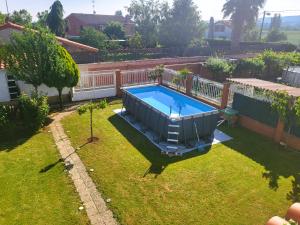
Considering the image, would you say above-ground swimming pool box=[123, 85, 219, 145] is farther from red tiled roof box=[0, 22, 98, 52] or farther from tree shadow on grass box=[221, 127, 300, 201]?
red tiled roof box=[0, 22, 98, 52]

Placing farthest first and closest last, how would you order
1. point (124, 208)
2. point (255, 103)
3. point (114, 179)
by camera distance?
point (255, 103) < point (114, 179) < point (124, 208)

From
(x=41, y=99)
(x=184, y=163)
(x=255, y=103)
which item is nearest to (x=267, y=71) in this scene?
(x=255, y=103)

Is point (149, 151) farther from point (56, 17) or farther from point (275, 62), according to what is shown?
point (56, 17)

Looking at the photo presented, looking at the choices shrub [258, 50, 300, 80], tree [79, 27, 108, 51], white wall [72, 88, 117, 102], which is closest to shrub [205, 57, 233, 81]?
shrub [258, 50, 300, 80]

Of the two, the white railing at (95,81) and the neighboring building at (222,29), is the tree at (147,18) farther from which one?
the neighboring building at (222,29)

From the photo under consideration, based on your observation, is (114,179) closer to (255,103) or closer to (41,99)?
(41,99)

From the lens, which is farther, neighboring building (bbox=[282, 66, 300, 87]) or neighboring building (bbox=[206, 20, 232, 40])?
neighboring building (bbox=[206, 20, 232, 40])
